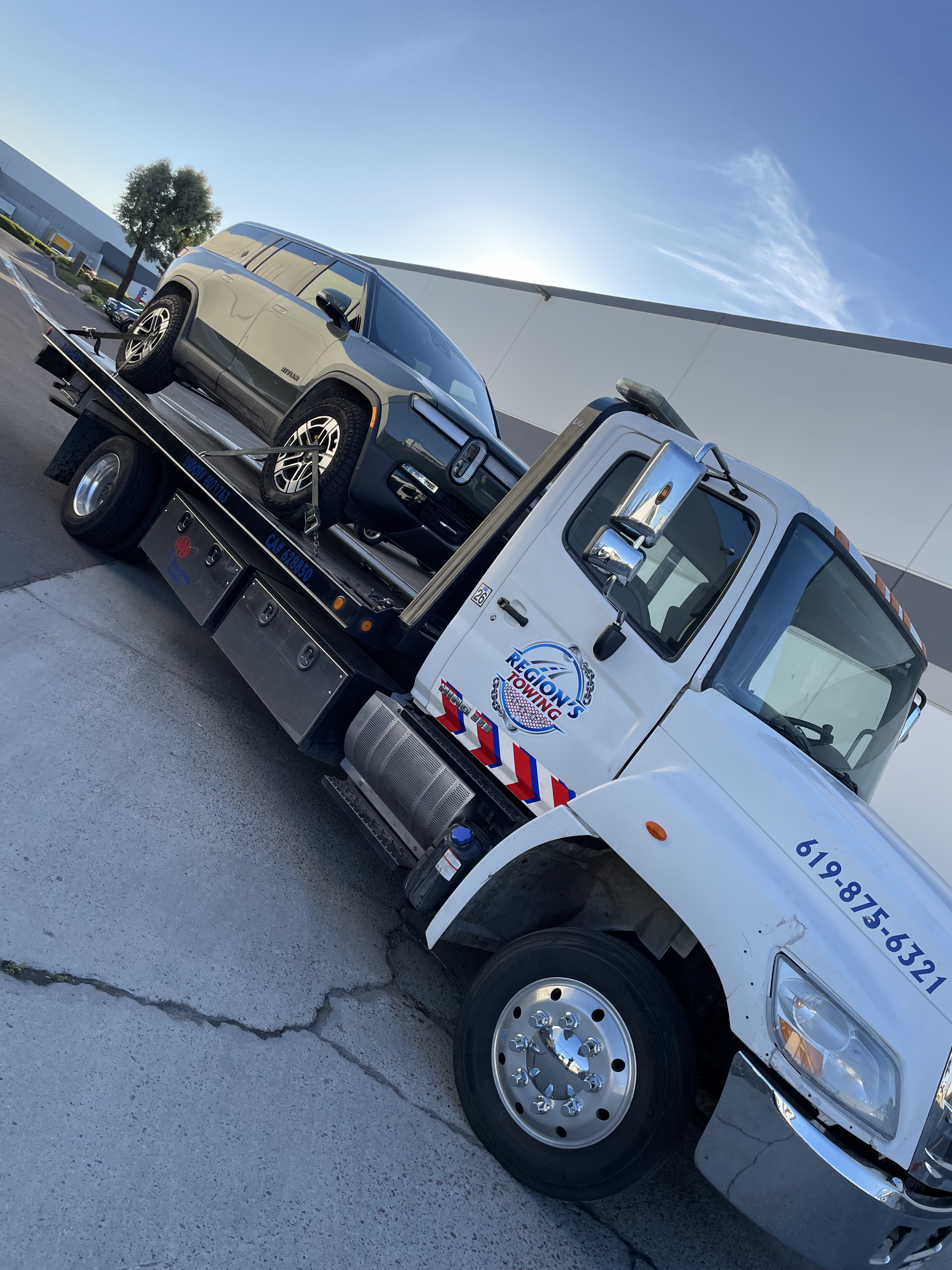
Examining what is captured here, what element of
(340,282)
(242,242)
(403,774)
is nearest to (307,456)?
(340,282)

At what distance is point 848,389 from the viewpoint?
11.3 metres

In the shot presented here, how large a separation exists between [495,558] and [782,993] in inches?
→ 86.4

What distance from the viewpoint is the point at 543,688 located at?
3.68 m

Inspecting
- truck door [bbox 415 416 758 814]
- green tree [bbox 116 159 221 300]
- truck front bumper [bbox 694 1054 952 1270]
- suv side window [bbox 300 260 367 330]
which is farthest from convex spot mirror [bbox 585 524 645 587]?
green tree [bbox 116 159 221 300]

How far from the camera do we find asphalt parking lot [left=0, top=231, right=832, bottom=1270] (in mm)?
2432

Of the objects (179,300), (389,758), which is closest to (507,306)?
(179,300)

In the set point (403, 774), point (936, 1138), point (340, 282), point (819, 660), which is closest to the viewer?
point (936, 1138)

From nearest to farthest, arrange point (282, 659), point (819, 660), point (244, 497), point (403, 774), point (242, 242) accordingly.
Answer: point (819, 660) < point (403, 774) < point (282, 659) < point (244, 497) < point (242, 242)

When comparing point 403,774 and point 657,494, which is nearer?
point 657,494

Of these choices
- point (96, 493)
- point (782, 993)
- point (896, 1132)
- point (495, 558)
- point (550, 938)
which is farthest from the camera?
point (96, 493)

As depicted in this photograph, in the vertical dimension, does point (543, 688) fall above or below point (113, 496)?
above

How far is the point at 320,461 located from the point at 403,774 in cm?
185

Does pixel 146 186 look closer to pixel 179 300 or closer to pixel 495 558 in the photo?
pixel 179 300

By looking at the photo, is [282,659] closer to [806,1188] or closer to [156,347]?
[156,347]
